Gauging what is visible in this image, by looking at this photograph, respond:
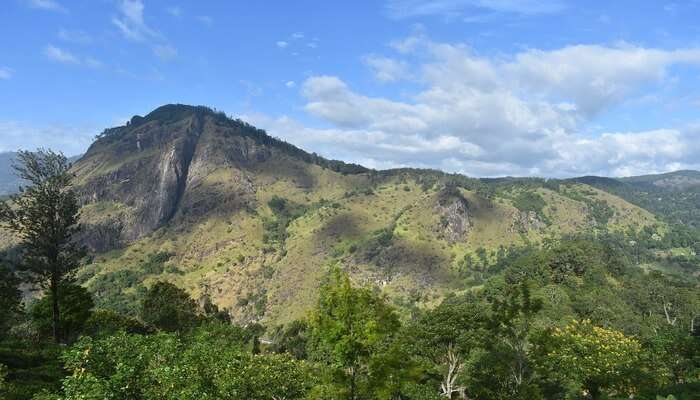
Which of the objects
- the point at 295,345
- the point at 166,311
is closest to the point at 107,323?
the point at 166,311

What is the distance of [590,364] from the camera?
169 feet

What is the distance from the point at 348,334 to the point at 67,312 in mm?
59322

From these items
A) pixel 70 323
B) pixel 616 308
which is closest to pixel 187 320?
pixel 70 323

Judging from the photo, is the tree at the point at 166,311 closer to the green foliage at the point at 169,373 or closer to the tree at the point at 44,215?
the tree at the point at 44,215

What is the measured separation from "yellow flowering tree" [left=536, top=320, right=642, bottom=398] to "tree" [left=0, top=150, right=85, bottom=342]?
5201 centimetres

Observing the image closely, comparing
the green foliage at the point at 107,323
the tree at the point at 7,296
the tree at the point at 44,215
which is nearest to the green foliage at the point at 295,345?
the green foliage at the point at 107,323

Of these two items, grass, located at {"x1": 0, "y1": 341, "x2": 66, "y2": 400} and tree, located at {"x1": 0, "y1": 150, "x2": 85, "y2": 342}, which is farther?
tree, located at {"x1": 0, "y1": 150, "x2": 85, "y2": 342}

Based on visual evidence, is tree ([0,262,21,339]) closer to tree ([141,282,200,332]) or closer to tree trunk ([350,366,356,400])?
tree ([141,282,200,332])

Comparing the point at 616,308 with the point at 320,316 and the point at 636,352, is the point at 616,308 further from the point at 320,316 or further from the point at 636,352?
the point at 320,316

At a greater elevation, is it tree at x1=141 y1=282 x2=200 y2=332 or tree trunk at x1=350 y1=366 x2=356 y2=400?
tree trunk at x1=350 y1=366 x2=356 y2=400

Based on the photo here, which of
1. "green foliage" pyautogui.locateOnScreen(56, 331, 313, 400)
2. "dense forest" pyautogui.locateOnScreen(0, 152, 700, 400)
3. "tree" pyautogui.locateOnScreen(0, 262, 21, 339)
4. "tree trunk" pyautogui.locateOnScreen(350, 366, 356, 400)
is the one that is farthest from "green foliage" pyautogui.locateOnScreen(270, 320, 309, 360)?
"tree trunk" pyautogui.locateOnScreen(350, 366, 356, 400)

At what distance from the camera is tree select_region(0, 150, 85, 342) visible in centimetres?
4619

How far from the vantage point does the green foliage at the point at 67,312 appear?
2594 inches

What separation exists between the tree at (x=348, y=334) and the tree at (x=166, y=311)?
74474mm
